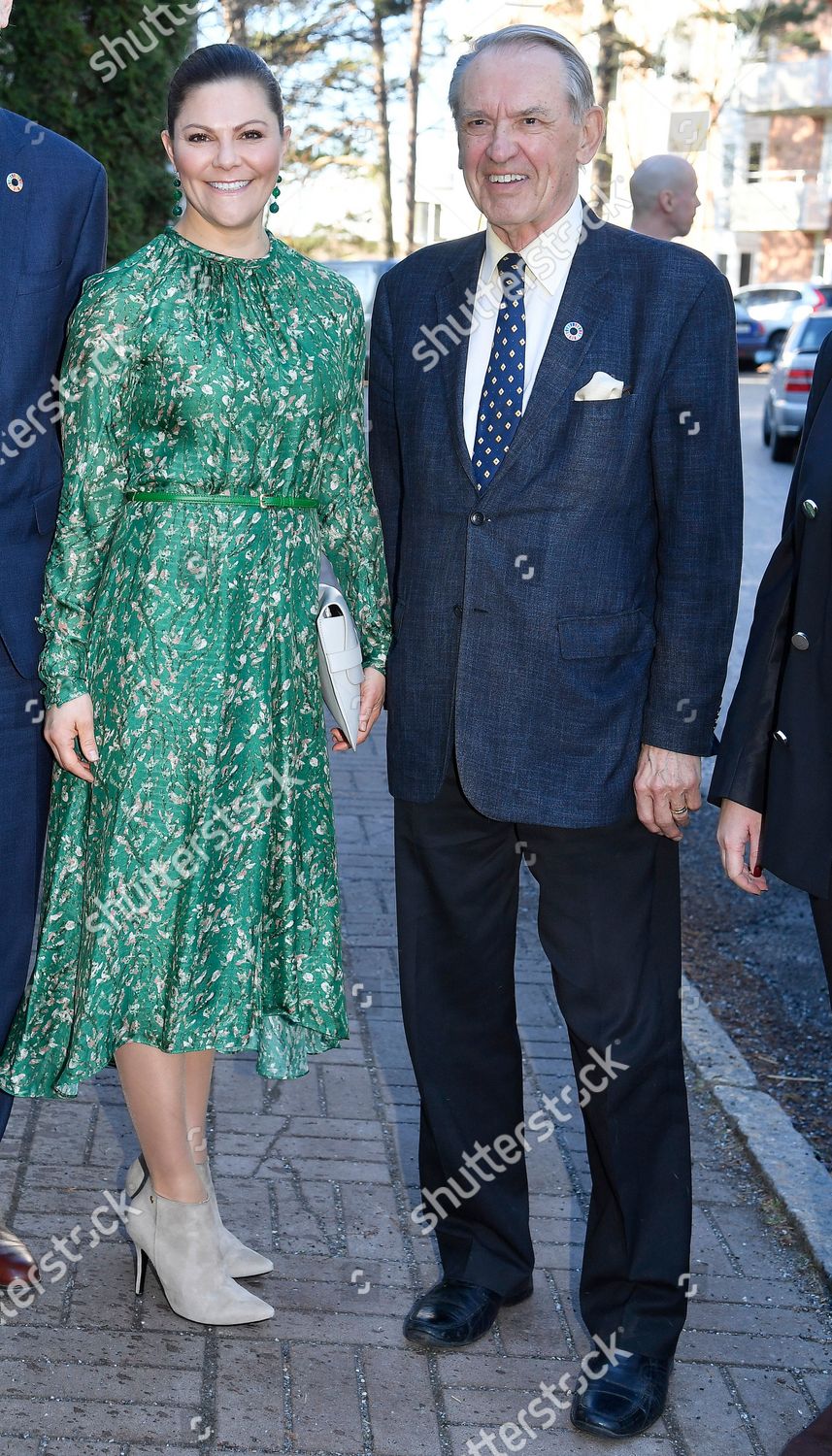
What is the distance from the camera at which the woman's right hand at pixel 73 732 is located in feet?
9.75

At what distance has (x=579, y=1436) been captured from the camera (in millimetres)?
2904

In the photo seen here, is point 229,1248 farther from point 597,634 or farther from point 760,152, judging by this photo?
point 760,152

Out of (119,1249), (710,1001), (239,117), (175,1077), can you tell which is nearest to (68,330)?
(239,117)

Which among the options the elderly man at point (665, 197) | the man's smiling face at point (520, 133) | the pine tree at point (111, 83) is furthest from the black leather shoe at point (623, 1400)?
the pine tree at point (111, 83)

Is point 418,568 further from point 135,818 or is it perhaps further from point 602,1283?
point 602,1283

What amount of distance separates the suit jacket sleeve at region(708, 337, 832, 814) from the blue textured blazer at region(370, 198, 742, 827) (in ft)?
0.57

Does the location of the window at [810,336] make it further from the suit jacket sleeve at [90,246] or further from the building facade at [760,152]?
the building facade at [760,152]

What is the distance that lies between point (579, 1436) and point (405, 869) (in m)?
1.05

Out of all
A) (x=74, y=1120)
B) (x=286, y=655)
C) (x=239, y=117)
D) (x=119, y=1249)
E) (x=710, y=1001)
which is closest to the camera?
(x=239, y=117)

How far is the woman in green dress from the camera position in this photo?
2863 millimetres

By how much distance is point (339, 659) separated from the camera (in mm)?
3068

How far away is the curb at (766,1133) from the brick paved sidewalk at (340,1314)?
52 mm

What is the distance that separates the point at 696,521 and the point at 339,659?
0.70 m

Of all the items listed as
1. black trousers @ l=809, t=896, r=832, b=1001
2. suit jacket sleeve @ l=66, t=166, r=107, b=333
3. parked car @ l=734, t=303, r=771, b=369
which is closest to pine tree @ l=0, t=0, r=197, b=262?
suit jacket sleeve @ l=66, t=166, r=107, b=333
